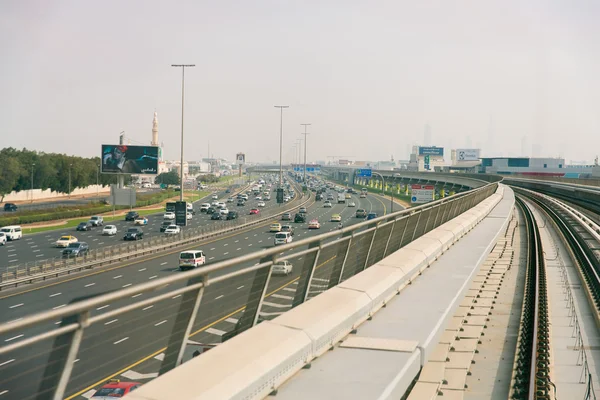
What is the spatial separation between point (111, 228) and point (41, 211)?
74.7 ft

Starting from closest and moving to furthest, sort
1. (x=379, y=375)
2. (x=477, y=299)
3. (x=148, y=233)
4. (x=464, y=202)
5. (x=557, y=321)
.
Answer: (x=379, y=375) < (x=477, y=299) < (x=557, y=321) < (x=464, y=202) < (x=148, y=233)

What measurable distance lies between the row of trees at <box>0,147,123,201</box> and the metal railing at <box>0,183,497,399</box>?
100185mm

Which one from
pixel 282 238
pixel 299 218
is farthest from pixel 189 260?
pixel 299 218

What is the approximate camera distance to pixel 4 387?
394cm

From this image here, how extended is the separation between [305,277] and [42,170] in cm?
11021

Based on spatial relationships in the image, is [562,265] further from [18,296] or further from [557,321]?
[18,296]

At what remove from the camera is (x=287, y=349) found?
16.6ft

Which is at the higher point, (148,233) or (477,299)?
(477,299)

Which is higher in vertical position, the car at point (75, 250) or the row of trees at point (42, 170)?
the row of trees at point (42, 170)

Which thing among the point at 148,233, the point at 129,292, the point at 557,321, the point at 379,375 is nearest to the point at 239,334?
the point at 379,375

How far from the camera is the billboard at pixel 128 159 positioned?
74500 mm

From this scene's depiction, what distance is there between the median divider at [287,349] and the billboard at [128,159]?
2709 inches

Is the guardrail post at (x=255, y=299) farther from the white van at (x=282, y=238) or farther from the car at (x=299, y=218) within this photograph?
the car at (x=299, y=218)

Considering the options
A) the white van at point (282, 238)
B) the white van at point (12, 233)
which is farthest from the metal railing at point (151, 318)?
the white van at point (12, 233)
